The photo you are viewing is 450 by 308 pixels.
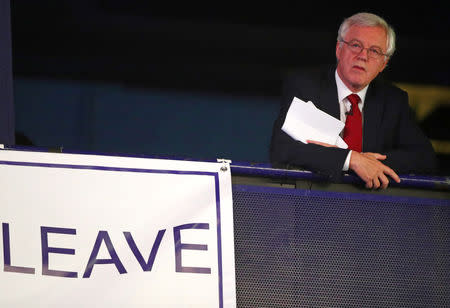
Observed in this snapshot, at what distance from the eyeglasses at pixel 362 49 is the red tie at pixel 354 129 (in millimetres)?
319

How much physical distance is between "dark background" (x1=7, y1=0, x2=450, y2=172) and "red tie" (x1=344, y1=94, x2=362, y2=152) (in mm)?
2443

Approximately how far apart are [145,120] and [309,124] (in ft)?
11.3

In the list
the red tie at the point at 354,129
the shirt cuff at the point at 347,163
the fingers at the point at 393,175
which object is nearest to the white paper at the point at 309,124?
the shirt cuff at the point at 347,163

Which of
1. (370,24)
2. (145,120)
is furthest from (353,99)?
(145,120)

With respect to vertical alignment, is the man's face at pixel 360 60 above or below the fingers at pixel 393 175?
above

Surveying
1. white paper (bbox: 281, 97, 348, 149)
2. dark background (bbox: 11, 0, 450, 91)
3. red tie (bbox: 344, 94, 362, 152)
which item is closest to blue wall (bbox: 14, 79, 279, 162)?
dark background (bbox: 11, 0, 450, 91)

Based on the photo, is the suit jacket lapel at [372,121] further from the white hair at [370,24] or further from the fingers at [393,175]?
the fingers at [393,175]

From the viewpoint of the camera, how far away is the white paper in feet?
6.03

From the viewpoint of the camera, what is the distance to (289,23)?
475cm

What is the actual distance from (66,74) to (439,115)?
12.3 feet

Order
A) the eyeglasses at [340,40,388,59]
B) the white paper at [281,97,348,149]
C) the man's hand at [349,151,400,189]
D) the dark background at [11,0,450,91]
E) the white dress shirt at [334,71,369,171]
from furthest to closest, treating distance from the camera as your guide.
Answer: the dark background at [11,0,450,91] < the eyeglasses at [340,40,388,59] < the white dress shirt at [334,71,369,171] < the white paper at [281,97,348,149] < the man's hand at [349,151,400,189]

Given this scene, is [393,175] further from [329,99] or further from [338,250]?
[329,99]

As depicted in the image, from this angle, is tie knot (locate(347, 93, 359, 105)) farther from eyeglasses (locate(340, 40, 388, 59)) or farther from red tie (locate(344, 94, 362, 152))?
eyeglasses (locate(340, 40, 388, 59))

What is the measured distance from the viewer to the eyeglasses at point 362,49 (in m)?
2.62
